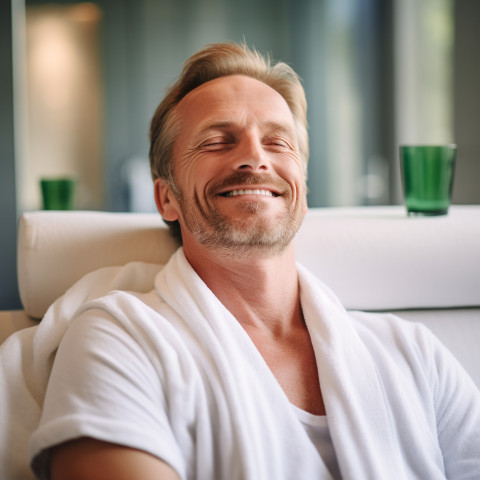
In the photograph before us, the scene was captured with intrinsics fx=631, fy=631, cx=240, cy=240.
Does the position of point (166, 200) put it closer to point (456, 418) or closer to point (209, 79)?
point (209, 79)

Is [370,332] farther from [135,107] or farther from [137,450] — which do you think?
[135,107]

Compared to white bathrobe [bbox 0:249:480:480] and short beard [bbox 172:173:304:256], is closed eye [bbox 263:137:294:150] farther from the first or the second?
white bathrobe [bbox 0:249:480:480]

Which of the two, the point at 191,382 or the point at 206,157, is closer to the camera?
the point at 191,382

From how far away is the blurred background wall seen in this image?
13.6 feet

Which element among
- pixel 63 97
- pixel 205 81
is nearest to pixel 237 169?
pixel 205 81

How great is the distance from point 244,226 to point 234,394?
1.05 feet

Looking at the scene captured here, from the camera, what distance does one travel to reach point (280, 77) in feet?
4.56

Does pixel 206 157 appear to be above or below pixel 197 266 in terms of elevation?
above

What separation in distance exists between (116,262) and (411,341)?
61cm

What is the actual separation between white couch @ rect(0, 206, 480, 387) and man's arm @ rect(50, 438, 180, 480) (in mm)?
459

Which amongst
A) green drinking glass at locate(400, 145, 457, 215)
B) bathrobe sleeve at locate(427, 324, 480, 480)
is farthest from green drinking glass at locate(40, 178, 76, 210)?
bathrobe sleeve at locate(427, 324, 480, 480)

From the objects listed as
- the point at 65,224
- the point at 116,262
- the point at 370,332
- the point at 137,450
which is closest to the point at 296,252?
the point at 370,332

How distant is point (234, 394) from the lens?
98cm

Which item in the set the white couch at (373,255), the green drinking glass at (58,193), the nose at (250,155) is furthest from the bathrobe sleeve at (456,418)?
the green drinking glass at (58,193)
